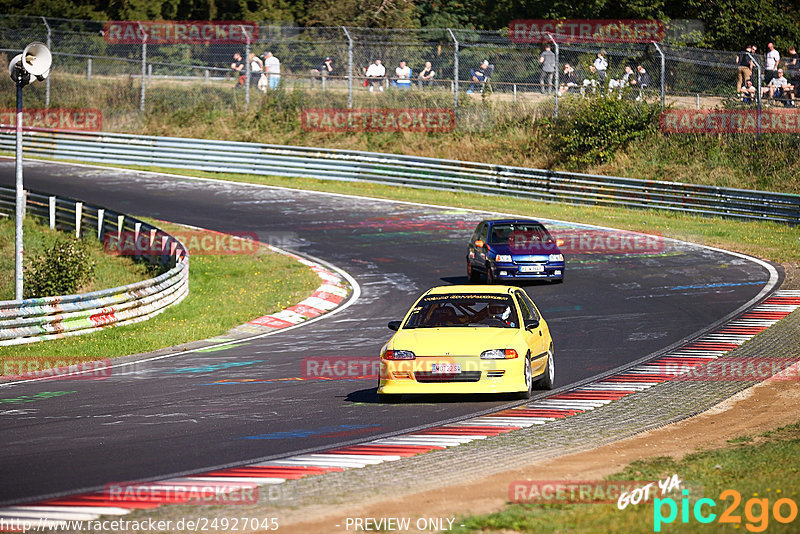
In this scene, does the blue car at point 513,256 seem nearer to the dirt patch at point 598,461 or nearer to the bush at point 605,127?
the dirt patch at point 598,461

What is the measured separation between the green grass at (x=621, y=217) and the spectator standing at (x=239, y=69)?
15.2 ft

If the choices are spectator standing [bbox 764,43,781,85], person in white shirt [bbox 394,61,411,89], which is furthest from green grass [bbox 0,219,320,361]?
spectator standing [bbox 764,43,781,85]

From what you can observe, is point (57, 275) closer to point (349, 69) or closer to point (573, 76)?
point (349, 69)

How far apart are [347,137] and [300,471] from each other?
34.4 meters

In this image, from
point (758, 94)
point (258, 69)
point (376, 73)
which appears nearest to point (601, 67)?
point (758, 94)

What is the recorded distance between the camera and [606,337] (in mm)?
17250

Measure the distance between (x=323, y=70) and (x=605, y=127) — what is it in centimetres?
1090

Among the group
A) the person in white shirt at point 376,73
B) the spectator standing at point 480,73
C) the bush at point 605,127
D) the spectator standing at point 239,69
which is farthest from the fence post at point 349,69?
the bush at point 605,127

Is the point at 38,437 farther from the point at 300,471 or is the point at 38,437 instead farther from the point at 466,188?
the point at 466,188

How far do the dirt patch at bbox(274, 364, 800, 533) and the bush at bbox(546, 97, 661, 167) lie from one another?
981 inches

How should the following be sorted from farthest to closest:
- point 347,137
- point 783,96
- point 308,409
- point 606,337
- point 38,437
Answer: point 347,137 → point 783,96 → point 606,337 → point 308,409 → point 38,437

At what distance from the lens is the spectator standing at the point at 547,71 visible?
36603 mm

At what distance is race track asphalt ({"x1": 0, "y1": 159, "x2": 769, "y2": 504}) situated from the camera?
402 inches

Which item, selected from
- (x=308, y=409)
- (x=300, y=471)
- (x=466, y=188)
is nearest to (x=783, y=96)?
(x=466, y=188)
